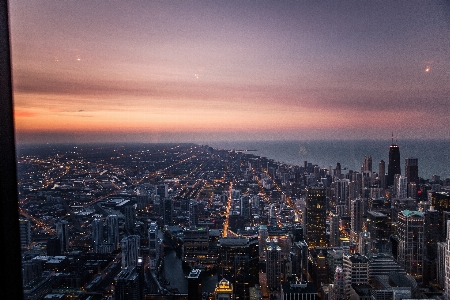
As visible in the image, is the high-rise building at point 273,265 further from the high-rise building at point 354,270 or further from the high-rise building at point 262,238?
the high-rise building at point 354,270

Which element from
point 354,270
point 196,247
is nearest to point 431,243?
point 354,270

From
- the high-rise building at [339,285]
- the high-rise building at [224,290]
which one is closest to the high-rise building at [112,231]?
the high-rise building at [224,290]

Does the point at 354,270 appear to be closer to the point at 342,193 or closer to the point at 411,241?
the point at 411,241

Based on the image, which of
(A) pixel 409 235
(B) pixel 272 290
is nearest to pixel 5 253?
(B) pixel 272 290

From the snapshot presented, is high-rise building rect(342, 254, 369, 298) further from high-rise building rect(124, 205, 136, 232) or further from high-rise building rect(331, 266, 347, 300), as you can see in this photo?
high-rise building rect(124, 205, 136, 232)

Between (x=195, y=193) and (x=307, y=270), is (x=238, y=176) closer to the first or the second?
(x=195, y=193)
